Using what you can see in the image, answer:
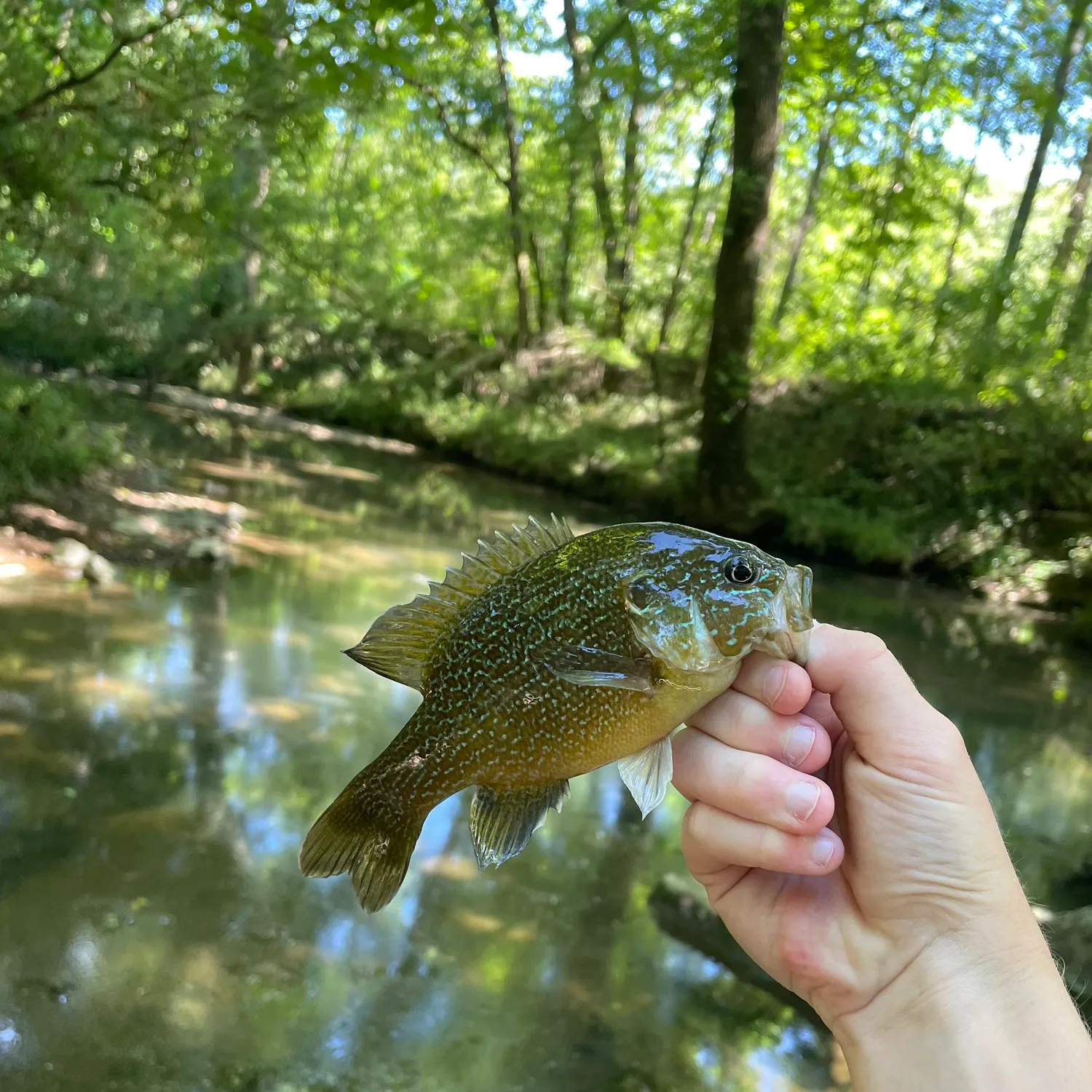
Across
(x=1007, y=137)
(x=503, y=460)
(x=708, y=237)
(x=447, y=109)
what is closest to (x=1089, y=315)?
(x=1007, y=137)

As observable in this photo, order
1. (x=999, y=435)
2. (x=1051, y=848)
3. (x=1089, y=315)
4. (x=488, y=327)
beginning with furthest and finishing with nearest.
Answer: (x=488, y=327), (x=999, y=435), (x=1089, y=315), (x=1051, y=848)

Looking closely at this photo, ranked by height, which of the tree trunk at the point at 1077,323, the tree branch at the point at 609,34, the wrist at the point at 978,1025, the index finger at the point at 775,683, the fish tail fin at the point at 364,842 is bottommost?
the wrist at the point at 978,1025

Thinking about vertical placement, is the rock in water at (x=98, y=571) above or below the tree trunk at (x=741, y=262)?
below

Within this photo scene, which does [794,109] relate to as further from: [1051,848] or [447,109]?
[1051,848]

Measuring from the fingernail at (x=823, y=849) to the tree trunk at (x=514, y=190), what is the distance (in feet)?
46.9

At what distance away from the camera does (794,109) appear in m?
13.8

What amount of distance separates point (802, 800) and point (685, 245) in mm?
17791

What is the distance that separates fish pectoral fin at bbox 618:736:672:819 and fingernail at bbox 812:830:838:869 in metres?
0.35

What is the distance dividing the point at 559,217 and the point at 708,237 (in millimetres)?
3565

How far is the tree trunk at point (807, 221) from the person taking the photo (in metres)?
17.0

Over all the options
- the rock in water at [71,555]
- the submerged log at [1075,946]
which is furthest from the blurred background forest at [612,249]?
the submerged log at [1075,946]

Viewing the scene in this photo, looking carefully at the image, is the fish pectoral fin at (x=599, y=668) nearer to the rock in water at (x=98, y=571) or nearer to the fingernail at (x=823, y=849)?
the fingernail at (x=823, y=849)

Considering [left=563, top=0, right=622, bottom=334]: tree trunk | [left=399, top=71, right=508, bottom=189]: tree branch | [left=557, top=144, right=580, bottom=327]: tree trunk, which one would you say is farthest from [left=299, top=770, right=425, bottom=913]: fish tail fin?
[left=557, top=144, right=580, bottom=327]: tree trunk

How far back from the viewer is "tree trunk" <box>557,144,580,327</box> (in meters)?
18.8
